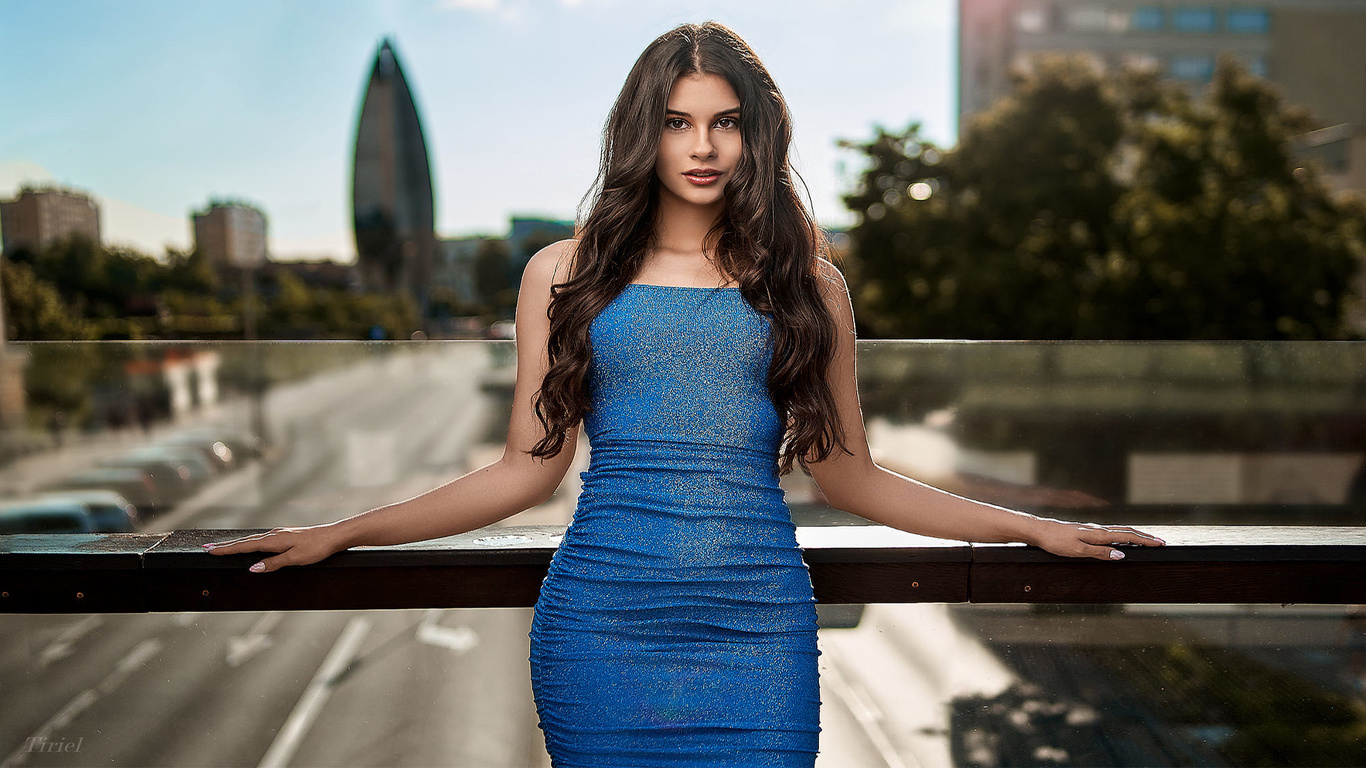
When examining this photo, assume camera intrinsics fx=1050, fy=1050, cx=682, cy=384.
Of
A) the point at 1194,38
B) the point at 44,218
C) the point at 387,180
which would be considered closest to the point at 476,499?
the point at 44,218

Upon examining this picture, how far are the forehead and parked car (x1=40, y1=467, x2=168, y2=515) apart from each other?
14.4 m

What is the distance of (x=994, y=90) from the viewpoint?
61594 mm

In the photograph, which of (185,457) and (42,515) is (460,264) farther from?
(42,515)

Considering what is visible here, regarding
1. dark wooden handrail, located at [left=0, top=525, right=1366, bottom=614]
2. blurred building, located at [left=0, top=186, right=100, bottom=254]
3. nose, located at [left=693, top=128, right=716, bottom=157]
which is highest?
blurred building, located at [left=0, top=186, right=100, bottom=254]

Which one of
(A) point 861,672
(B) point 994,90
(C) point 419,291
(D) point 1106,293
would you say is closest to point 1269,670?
(A) point 861,672

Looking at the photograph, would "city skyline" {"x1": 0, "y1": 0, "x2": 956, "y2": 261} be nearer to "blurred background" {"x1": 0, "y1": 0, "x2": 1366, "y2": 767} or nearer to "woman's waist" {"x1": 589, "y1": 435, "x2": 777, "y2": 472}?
"blurred background" {"x1": 0, "y1": 0, "x2": 1366, "y2": 767}

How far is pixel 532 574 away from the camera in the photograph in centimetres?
174

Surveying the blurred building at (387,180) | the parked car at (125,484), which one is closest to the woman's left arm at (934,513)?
the parked car at (125,484)

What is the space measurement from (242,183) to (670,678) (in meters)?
45.9

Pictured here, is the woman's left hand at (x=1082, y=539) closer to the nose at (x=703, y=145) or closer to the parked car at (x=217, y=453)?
the nose at (x=703, y=145)

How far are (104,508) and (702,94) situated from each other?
15.0m

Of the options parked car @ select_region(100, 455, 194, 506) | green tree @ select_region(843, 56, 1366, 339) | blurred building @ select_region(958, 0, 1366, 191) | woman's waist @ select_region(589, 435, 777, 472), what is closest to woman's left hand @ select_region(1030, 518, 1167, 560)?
woman's waist @ select_region(589, 435, 777, 472)

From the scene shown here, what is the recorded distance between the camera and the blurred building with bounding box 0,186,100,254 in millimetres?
25266

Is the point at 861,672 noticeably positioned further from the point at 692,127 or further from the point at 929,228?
the point at 929,228
